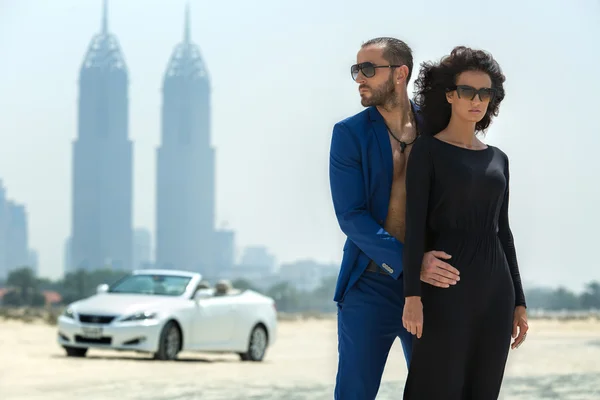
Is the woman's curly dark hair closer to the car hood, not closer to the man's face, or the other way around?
the man's face

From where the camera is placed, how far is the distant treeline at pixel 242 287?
303 ft

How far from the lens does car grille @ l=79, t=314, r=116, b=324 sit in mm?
17172

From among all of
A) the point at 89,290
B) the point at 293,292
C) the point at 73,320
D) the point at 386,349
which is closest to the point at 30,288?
the point at 89,290

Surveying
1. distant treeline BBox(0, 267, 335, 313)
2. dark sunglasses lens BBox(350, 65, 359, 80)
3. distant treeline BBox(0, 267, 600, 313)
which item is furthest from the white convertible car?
distant treeline BBox(0, 267, 335, 313)

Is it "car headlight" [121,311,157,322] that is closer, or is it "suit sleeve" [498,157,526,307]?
"suit sleeve" [498,157,526,307]

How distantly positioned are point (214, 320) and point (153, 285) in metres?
1.16

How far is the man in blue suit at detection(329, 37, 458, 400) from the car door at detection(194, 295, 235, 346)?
502 inches

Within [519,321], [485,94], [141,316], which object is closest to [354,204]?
[485,94]

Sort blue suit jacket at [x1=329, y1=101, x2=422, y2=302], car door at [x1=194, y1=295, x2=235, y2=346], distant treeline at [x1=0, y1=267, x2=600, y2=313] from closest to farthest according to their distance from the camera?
1. blue suit jacket at [x1=329, y1=101, x2=422, y2=302]
2. car door at [x1=194, y1=295, x2=235, y2=346]
3. distant treeline at [x1=0, y1=267, x2=600, y2=313]

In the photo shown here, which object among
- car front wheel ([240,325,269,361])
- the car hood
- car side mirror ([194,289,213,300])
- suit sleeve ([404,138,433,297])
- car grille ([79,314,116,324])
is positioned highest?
suit sleeve ([404,138,433,297])

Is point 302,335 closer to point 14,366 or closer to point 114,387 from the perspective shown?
point 14,366

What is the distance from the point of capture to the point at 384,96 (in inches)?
206

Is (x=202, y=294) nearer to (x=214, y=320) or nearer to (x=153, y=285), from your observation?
(x=214, y=320)

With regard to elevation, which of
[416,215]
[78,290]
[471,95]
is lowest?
[78,290]
